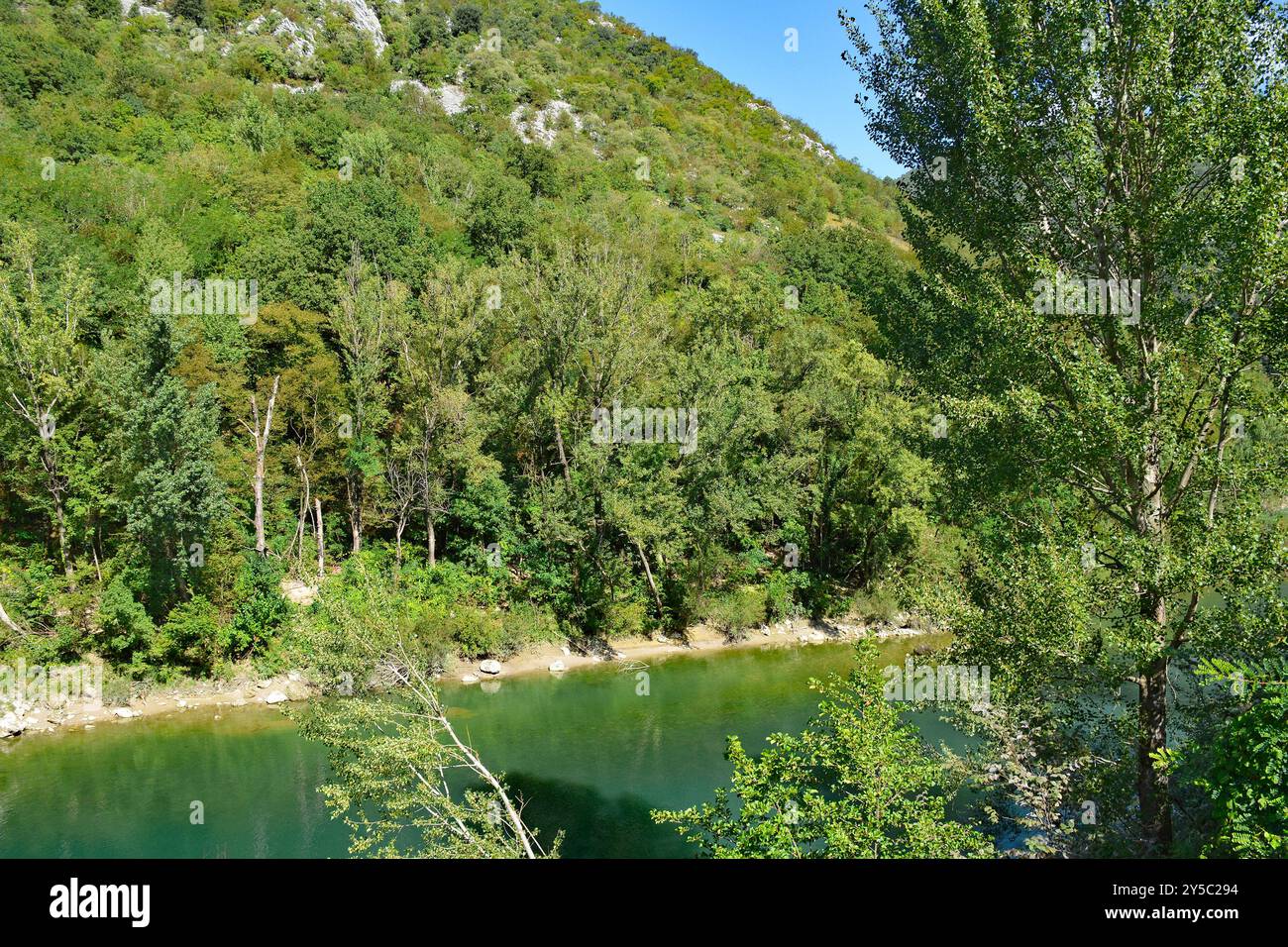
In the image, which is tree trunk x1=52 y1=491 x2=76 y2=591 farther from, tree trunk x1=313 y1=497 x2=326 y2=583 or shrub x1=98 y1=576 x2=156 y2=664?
tree trunk x1=313 y1=497 x2=326 y2=583

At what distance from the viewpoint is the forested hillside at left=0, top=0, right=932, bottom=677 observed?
2344cm

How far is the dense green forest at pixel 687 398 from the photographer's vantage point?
9039 mm

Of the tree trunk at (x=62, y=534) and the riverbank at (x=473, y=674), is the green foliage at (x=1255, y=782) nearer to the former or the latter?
the riverbank at (x=473, y=674)

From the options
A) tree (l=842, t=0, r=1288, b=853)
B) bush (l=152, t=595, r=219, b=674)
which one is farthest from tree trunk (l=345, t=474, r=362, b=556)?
tree (l=842, t=0, r=1288, b=853)

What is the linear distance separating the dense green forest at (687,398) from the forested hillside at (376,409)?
0.61 ft

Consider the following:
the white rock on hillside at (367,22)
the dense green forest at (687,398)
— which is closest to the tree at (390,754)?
the dense green forest at (687,398)

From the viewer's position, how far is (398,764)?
1103 cm

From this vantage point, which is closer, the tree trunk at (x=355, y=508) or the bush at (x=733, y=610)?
the tree trunk at (x=355, y=508)

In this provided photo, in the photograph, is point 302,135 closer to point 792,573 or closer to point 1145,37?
point 792,573

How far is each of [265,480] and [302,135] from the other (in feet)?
99.2

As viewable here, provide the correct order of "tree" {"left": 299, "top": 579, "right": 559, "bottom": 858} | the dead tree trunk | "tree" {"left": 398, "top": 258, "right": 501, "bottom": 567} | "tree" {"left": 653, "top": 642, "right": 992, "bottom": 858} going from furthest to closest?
"tree" {"left": 398, "top": 258, "right": 501, "bottom": 567} → the dead tree trunk → "tree" {"left": 299, "top": 579, "right": 559, "bottom": 858} → "tree" {"left": 653, "top": 642, "right": 992, "bottom": 858}

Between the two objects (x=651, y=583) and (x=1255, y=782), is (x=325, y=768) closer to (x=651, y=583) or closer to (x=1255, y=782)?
(x=651, y=583)

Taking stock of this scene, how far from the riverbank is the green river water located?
60 cm
